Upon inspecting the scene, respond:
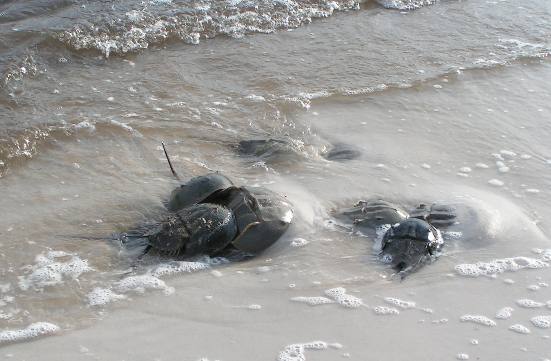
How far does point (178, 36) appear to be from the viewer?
763 centimetres

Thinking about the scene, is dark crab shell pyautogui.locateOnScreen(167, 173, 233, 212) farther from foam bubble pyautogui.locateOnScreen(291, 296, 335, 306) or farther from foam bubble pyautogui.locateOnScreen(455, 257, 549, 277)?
foam bubble pyautogui.locateOnScreen(455, 257, 549, 277)

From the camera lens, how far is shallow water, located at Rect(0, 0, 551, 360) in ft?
11.1

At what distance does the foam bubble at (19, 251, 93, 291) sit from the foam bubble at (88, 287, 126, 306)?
0.20 metres

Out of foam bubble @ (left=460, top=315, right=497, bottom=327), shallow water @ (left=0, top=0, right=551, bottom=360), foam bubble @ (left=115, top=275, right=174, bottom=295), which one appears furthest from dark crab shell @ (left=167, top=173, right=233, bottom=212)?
foam bubble @ (left=460, top=315, right=497, bottom=327)

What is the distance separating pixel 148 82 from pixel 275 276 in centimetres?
332

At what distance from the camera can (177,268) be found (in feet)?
12.6

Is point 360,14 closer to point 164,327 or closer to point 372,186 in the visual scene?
point 372,186

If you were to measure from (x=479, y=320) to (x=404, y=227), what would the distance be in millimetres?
770

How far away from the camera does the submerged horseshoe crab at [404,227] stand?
12.8ft

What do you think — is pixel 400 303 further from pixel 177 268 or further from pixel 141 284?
pixel 141 284

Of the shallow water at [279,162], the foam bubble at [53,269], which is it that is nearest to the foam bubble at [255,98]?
the shallow water at [279,162]

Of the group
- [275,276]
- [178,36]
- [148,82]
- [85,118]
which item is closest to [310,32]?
[178,36]

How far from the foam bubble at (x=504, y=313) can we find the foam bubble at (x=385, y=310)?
527 millimetres

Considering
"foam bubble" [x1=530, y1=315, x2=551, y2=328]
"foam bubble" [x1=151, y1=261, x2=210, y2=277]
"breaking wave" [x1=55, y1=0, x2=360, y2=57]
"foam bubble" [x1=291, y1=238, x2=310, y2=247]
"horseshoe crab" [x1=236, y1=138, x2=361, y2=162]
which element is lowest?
"foam bubble" [x1=530, y1=315, x2=551, y2=328]
